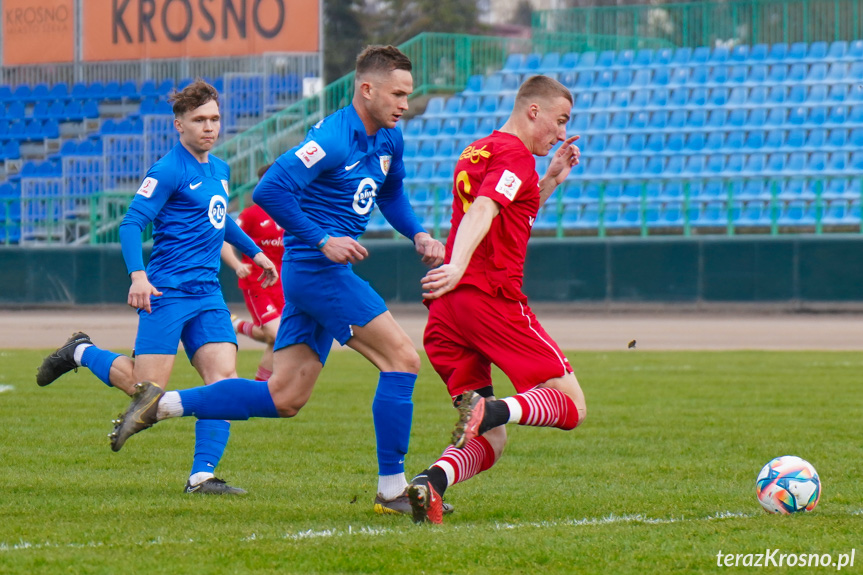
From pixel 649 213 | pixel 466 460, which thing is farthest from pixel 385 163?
pixel 649 213

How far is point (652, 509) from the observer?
19.1ft

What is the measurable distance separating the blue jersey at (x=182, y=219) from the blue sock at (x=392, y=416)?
1380 mm

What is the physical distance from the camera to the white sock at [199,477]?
6.44 metres

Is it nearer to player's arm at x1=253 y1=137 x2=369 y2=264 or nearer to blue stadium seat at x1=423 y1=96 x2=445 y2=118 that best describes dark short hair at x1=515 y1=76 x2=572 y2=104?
player's arm at x1=253 y1=137 x2=369 y2=264

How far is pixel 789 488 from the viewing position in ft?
18.3

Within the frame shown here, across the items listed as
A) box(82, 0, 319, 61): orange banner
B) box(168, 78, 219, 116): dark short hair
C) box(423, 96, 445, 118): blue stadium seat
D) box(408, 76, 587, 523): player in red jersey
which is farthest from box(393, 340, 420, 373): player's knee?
box(82, 0, 319, 61): orange banner

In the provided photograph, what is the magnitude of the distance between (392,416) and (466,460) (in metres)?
0.53

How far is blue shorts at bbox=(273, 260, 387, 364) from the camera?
5.73 m

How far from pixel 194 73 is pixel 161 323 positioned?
1074 inches

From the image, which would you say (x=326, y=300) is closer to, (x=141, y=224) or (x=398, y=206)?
(x=398, y=206)

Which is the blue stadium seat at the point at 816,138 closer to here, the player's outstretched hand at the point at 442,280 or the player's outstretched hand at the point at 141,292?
the player's outstretched hand at the point at 141,292

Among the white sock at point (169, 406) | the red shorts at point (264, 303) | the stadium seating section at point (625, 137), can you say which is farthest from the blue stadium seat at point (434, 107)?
the white sock at point (169, 406)

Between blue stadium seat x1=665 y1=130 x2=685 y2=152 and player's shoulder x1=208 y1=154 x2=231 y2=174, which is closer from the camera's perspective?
player's shoulder x1=208 y1=154 x2=231 y2=174

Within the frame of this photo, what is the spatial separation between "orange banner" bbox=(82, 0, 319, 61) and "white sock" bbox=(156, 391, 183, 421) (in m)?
26.0
